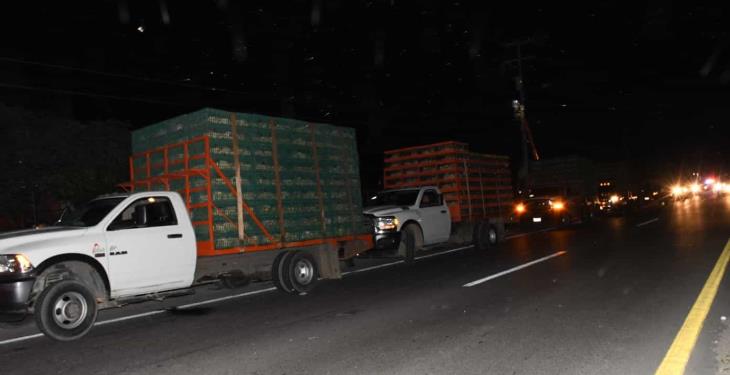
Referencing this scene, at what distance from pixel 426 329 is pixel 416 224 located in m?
7.24

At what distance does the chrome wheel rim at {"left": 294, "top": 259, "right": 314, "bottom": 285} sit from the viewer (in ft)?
32.3

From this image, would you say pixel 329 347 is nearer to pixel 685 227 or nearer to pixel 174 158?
pixel 174 158

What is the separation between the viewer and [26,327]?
7.90 metres

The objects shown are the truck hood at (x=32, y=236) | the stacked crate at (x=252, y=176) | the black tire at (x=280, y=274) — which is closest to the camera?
the truck hood at (x=32, y=236)

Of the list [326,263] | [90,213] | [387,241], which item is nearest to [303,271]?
[326,263]

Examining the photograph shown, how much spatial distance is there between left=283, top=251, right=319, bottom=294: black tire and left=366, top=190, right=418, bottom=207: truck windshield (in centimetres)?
463

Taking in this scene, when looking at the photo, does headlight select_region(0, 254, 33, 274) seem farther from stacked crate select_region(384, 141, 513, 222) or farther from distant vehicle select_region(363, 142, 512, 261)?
stacked crate select_region(384, 141, 513, 222)

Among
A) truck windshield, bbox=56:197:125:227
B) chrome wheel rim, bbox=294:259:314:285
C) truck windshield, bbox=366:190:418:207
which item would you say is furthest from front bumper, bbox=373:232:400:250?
truck windshield, bbox=56:197:125:227

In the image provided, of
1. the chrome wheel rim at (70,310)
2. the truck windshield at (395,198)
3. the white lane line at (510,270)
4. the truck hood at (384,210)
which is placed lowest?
the white lane line at (510,270)

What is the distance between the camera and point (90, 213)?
25.6 feet

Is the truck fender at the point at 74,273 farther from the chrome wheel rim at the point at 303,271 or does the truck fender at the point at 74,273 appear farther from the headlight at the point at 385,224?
the headlight at the point at 385,224

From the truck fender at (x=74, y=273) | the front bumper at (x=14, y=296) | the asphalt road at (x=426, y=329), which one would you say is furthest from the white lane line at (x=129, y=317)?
the front bumper at (x=14, y=296)

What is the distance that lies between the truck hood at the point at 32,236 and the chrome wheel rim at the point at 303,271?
3.78 m

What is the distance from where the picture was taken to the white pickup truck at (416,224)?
12.6 meters
